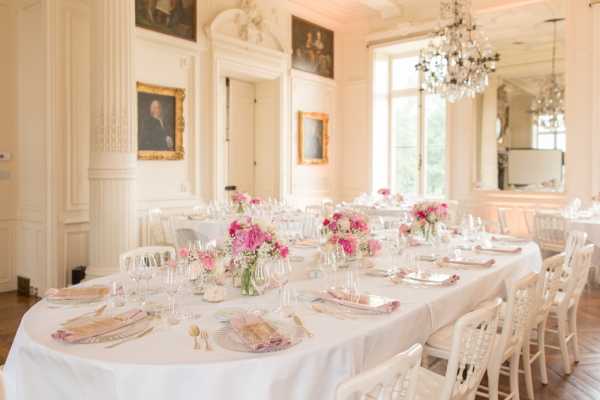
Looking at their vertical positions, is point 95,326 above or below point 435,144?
below

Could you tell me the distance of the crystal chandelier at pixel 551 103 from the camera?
8484 millimetres

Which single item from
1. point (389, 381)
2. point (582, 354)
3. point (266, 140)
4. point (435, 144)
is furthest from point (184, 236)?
point (435, 144)

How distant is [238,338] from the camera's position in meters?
1.98

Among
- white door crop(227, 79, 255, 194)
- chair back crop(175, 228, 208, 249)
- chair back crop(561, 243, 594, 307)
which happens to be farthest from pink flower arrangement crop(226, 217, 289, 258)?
white door crop(227, 79, 255, 194)

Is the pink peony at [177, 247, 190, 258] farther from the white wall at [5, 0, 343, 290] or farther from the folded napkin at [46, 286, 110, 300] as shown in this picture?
the white wall at [5, 0, 343, 290]

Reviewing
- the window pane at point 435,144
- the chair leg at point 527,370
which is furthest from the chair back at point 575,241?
the window pane at point 435,144

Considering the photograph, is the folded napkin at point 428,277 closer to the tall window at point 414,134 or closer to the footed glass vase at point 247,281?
the footed glass vase at point 247,281

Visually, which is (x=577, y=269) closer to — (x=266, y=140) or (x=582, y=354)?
(x=582, y=354)

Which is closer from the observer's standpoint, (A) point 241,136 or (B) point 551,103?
(B) point 551,103

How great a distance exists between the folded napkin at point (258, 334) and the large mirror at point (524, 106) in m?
7.70

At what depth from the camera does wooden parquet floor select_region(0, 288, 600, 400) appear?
138 inches

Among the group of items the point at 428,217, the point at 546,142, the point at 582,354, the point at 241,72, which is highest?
the point at 241,72

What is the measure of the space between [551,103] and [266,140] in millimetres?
5032

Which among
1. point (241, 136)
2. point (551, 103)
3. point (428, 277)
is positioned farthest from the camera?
point (241, 136)
